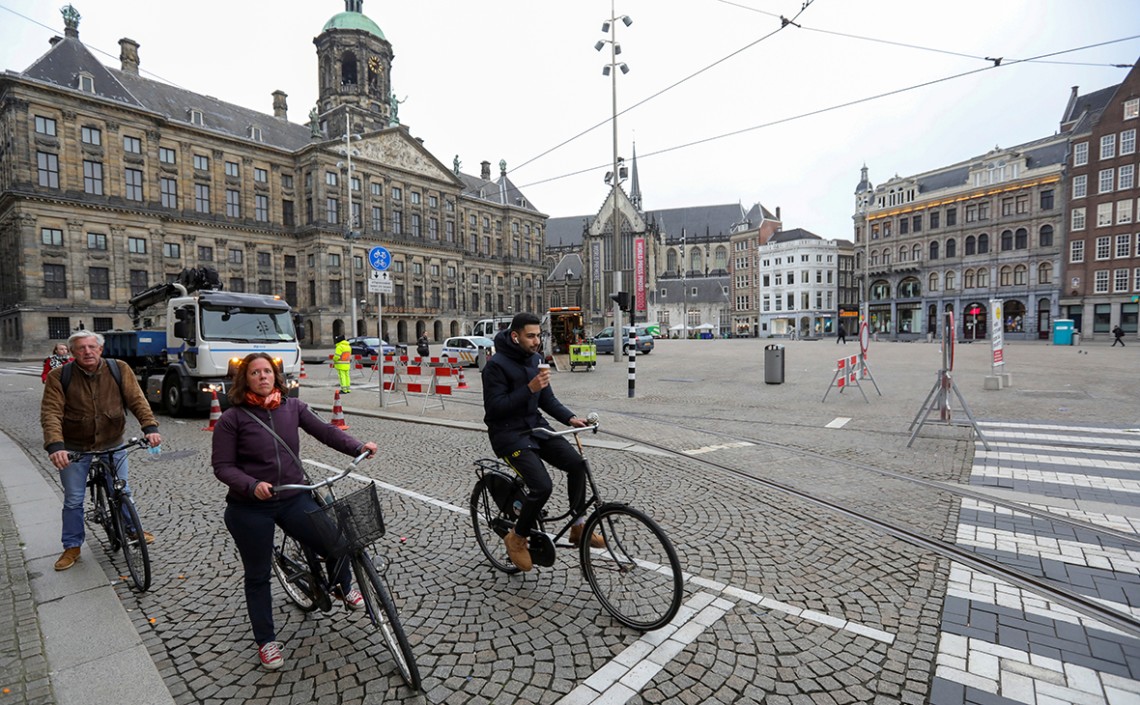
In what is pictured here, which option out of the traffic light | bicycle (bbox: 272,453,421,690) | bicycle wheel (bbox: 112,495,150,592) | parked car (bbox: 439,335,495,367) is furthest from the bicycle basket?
parked car (bbox: 439,335,495,367)

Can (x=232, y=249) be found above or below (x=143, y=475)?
above

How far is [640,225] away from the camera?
8450cm

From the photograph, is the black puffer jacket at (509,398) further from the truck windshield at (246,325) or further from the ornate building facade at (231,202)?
the ornate building facade at (231,202)

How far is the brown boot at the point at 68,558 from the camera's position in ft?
13.7

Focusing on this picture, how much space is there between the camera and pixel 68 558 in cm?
423

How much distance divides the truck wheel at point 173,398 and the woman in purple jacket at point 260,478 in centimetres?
1133

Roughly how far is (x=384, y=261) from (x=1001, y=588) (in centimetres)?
1233

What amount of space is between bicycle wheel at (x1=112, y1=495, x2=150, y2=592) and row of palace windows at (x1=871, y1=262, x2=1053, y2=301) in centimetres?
7214

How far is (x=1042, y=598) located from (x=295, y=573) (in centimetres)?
496

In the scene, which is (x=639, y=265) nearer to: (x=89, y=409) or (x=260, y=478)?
(x=89, y=409)

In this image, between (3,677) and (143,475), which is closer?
(3,677)

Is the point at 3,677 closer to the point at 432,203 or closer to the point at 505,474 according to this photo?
the point at 505,474

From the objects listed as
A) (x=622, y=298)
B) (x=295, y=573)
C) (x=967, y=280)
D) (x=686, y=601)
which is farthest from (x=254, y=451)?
(x=967, y=280)

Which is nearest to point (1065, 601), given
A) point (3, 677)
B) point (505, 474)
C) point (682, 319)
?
point (505, 474)
